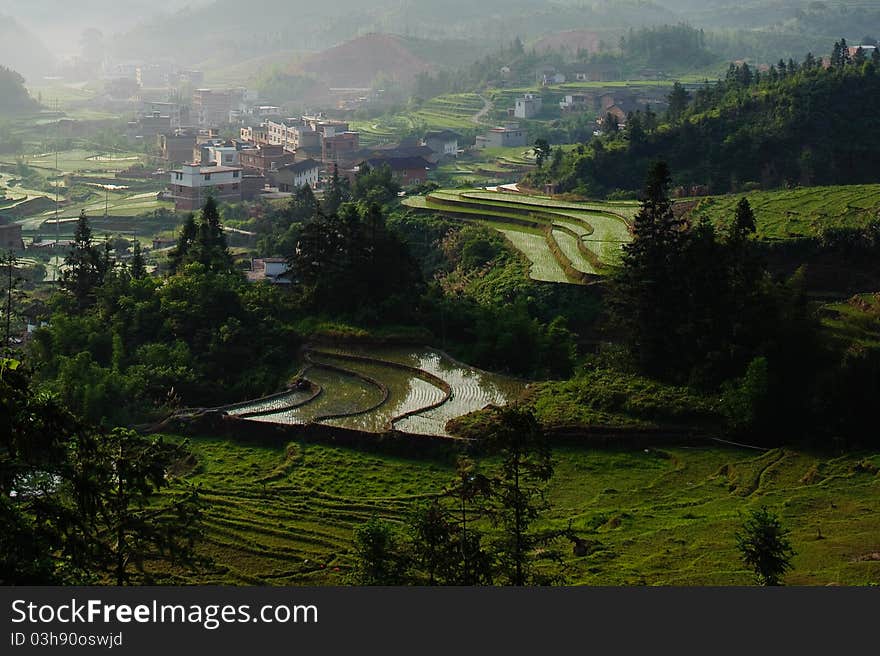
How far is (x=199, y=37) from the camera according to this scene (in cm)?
15438

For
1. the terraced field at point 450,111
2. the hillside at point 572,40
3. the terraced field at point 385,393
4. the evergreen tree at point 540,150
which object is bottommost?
the terraced field at point 385,393

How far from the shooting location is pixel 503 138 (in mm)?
65188

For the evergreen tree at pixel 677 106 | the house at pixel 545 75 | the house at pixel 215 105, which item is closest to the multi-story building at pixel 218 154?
the evergreen tree at pixel 677 106

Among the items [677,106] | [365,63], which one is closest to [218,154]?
[677,106]

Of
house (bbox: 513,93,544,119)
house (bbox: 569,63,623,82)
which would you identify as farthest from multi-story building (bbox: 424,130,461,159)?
house (bbox: 569,63,623,82)

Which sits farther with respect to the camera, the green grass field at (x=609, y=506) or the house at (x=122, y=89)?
the house at (x=122, y=89)

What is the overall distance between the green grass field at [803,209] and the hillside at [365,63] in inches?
3128

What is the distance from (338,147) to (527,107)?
15.8m

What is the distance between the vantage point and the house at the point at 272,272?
29.5 m

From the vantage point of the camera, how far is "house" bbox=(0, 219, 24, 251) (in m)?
44.7

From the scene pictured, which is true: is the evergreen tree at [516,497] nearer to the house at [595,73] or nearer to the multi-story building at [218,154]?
the multi-story building at [218,154]

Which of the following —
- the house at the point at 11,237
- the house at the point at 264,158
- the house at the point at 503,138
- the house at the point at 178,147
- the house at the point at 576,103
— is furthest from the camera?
the house at the point at 576,103

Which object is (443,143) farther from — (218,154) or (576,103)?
(576,103)

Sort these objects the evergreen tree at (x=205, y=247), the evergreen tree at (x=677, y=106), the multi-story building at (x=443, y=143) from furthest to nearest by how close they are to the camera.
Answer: the multi-story building at (x=443, y=143) → the evergreen tree at (x=677, y=106) → the evergreen tree at (x=205, y=247)
